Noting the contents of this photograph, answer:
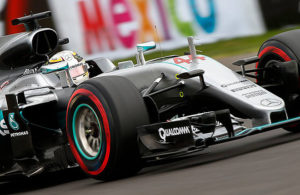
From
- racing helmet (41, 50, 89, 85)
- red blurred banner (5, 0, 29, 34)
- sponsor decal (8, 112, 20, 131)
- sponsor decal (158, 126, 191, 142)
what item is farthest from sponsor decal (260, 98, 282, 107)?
red blurred banner (5, 0, 29, 34)

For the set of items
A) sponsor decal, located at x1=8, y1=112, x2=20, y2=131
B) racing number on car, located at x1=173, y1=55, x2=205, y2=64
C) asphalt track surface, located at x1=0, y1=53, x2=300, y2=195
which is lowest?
asphalt track surface, located at x1=0, y1=53, x2=300, y2=195

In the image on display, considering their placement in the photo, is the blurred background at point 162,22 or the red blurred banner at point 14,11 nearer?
the blurred background at point 162,22

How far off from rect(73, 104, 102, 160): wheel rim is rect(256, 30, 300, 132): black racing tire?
1822 millimetres

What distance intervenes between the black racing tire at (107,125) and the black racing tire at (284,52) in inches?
64.3

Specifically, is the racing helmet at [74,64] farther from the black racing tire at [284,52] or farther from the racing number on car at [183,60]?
the black racing tire at [284,52]

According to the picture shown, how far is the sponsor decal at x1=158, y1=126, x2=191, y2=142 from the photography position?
5215mm

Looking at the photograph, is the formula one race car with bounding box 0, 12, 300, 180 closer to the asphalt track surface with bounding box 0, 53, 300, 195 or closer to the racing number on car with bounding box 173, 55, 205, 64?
the racing number on car with bounding box 173, 55, 205, 64

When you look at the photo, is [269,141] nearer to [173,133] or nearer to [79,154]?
[173,133]

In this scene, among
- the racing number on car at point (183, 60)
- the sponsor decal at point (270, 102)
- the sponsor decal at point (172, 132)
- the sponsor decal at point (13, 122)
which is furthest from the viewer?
the sponsor decal at point (13, 122)

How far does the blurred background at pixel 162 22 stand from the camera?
13.7m

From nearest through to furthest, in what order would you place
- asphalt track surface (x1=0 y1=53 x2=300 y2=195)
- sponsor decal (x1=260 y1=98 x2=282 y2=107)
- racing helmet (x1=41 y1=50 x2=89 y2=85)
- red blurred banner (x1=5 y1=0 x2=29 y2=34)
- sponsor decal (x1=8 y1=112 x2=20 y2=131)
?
1. asphalt track surface (x1=0 y1=53 x2=300 y2=195)
2. sponsor decal (x1=260 y1=98 x2=282 y2=107)
3. sponsor decal (x1=8 y1=112 x2=20 y2=131)
4. racing helmet (x1=41 y1=50 x2=89 y2=85)
5. red blurred banner (x1=5 y1=0 x2=29 y2=34)

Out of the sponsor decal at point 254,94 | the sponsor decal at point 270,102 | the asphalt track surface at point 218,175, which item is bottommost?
the asphalt track surface at point 218,175

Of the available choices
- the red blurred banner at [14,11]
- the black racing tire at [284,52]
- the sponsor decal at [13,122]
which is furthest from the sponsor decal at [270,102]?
the red blurred banner at [14,11]

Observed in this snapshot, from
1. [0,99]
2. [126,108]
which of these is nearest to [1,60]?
[0,99]
